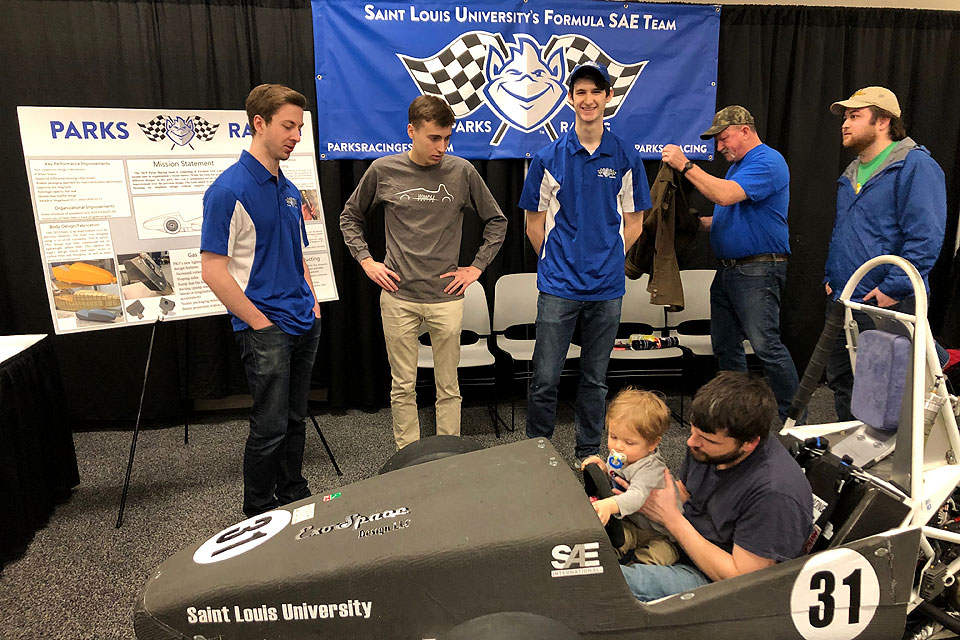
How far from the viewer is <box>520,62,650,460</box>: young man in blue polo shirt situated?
8.38 ft

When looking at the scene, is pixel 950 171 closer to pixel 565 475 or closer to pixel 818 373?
pixel 818 373

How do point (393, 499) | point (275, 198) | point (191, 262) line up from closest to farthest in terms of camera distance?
point (393, 499), point (275, 198), point (191, 262)

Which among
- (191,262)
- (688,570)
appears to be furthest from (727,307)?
(191,262)

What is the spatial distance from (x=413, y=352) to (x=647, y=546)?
1443 mm

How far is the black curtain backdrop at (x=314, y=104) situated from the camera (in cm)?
324

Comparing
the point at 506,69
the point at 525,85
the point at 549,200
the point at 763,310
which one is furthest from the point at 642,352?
the point at 506,69

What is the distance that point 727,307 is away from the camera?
3.01 meters

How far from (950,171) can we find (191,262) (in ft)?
16.4

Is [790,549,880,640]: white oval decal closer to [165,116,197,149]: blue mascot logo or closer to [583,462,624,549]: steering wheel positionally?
[583,462,624,549]: steering wheel

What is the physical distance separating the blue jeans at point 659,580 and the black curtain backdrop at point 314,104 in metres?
2.57

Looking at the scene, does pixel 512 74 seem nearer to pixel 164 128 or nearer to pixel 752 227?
pixel 752 227

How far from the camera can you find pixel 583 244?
257 centimetres

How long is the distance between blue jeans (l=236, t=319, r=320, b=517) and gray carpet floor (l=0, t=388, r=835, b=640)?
1.18ft

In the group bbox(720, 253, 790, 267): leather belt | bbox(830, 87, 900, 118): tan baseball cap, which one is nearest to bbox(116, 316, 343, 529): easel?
bbox(720, 253, 790, 267): leather belt
